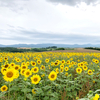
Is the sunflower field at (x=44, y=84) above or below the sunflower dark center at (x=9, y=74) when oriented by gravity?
below

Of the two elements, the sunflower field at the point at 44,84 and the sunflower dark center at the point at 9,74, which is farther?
the sunflower field at the point at 44,84

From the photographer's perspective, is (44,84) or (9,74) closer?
(9,74)

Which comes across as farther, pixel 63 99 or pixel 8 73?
pixel 63 99

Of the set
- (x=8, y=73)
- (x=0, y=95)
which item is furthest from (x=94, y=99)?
(x=0, y=95)

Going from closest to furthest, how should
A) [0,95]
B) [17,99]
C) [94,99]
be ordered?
[94,99]
[0,95]
[17,99]

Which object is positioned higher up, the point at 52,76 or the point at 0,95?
the point at 52,76

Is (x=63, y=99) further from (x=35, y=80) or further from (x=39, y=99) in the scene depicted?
(x=35, y=80)

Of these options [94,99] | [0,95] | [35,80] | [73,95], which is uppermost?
[94,99]

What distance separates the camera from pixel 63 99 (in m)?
2.91

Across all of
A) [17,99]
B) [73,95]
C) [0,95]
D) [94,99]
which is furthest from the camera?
[73,95]

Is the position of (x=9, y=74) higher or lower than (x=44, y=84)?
higher

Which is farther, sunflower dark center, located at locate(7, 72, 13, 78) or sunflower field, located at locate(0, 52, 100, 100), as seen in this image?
sunflower field, located at locate(0, 52, 100, 100)

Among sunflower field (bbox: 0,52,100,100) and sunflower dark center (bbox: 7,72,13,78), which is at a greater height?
sunflower dark center (bbox: 7,72,13,78)

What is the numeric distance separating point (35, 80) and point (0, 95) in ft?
3.35
